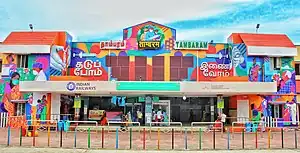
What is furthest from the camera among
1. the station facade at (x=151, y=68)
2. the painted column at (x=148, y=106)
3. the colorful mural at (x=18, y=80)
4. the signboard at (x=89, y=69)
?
the signboard at (x=89, y=69)

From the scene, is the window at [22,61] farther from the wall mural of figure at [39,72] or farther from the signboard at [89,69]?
the signboard at [89,69]

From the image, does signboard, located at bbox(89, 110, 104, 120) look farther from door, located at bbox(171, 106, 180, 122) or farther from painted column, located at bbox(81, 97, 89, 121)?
door, located at bbox(171, 106, 180, 122)

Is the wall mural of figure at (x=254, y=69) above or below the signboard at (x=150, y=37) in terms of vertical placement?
below

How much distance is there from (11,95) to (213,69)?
1676 cm

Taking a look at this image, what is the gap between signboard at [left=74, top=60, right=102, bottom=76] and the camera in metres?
31.1

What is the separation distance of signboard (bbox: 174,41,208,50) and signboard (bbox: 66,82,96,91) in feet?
28.5

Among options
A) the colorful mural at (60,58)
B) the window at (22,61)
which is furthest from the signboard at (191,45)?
the window at (22,61)

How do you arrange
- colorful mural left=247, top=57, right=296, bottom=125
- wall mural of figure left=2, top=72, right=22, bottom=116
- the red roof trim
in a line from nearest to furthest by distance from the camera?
wall mural of figure left=2, top=72, right=22, bottom=116 < colorful mural left=247, top=57, right=296, bottom=125 < the red roof trim

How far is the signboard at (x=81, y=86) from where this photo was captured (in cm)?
2564

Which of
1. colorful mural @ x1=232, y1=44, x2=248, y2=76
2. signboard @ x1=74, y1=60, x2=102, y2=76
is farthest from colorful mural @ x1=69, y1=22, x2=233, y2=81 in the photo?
colorful mural @ x1=232, y1=44, x2=248, y2=76

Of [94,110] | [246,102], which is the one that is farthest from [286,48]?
[94,110]

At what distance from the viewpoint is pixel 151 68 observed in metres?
30.9

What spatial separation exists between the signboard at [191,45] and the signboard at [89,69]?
6.76 m

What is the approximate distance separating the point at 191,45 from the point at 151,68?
3.88 m
